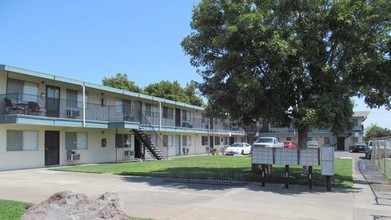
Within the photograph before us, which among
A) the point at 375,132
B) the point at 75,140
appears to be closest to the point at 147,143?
the point at 75,140

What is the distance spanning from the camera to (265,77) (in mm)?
15195

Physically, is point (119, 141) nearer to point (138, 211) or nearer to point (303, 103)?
point (303, 103)

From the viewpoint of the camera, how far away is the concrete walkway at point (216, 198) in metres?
9.48

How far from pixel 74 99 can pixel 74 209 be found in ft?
71.7

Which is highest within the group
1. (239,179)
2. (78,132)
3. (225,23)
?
(225,23)

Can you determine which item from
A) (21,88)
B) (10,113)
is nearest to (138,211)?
(10,113)

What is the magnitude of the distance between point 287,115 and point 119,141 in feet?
62.1

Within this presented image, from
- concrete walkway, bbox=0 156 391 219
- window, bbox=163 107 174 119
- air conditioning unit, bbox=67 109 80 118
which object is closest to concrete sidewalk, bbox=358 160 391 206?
concrete walkway, bbox=0 156 391 219

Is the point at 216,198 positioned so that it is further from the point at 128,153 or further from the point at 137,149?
the point at 137,149

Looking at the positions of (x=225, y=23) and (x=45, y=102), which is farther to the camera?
(x=45, y=102)

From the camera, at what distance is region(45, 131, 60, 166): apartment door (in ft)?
81.7

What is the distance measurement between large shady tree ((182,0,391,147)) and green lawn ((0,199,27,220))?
799cm

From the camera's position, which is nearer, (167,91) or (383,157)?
(383,157)

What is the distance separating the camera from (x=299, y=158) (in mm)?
14133
